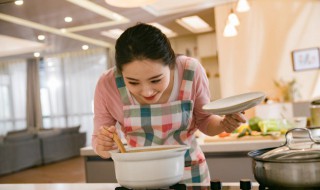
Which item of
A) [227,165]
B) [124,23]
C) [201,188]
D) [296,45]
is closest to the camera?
[201,188]

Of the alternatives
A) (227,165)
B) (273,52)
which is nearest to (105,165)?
(227,165)

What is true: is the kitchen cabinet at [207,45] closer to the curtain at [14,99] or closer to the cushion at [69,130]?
the cushion at [69,130]

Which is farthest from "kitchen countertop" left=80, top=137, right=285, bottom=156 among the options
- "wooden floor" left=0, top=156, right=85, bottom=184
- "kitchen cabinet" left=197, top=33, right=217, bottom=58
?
"kitchen cabinet" left=197, top=33, right=217, bottom=58

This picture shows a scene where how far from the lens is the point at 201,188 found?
85cm

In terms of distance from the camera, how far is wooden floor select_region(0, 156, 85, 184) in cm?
560

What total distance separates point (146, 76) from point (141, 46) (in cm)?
8

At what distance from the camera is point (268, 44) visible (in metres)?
5.72

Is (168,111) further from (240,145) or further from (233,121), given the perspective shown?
(240,145)

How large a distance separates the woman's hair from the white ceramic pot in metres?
0.29

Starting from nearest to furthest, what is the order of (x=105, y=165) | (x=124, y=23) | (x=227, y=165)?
(x=227, y=165), (x=105, y=165), (x=124, y=23)

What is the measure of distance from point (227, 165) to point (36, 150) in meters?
6.36

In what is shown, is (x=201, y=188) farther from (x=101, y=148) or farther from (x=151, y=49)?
(x=151, y=49)

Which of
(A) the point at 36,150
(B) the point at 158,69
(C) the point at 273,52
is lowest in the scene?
(A) the point at 36,150

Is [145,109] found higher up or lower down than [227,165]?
higher up
